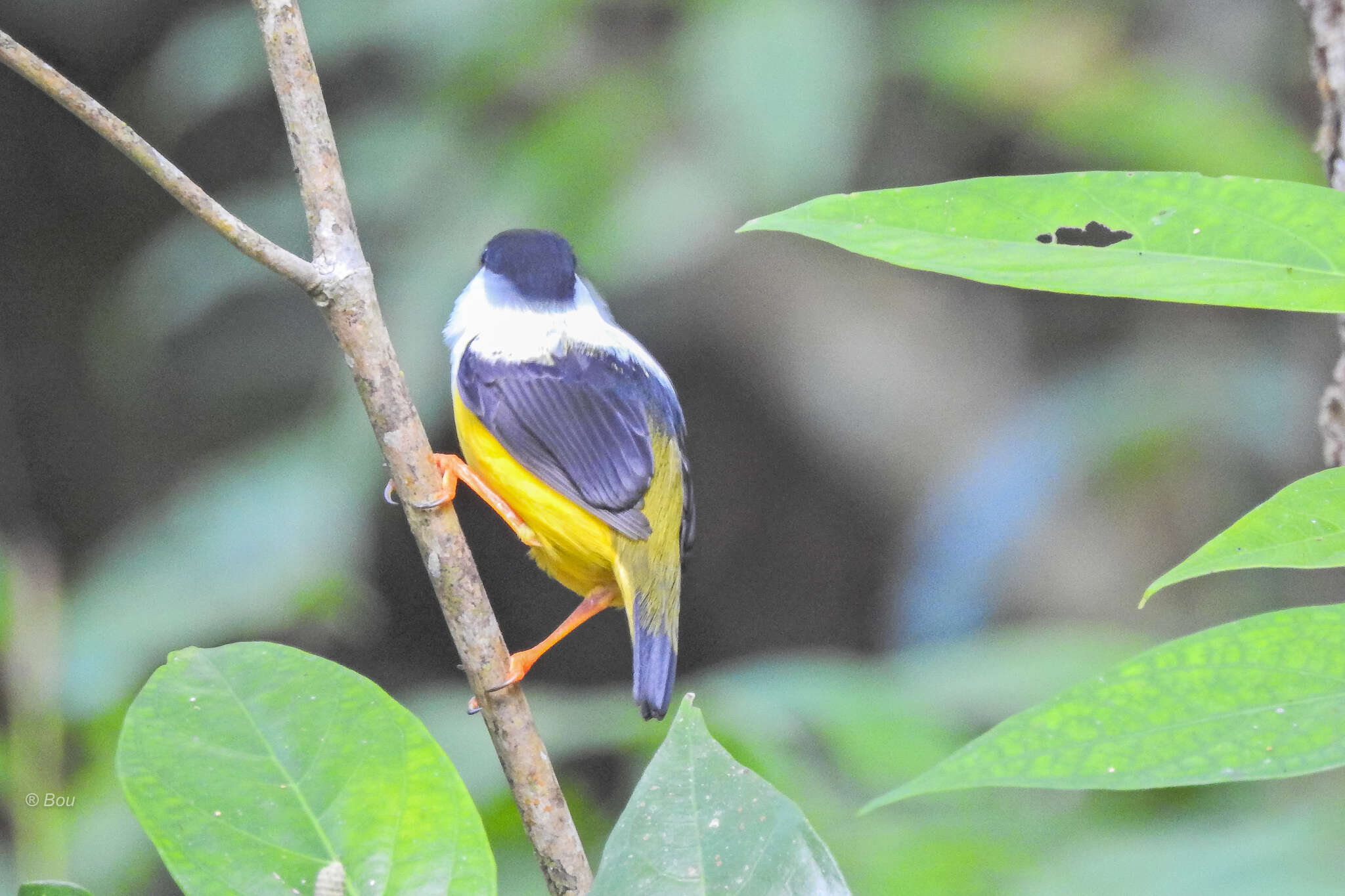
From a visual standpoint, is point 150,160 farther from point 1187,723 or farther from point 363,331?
point 1187,723

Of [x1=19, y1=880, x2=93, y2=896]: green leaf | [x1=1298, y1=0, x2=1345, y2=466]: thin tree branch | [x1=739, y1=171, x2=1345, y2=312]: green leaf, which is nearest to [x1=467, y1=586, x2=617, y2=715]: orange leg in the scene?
[x1=19, y1=880, x2=93, y2=896]: green leaf

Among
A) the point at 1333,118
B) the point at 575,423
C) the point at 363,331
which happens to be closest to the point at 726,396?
the point at 575,423

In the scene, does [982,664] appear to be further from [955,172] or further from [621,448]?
[955,172]

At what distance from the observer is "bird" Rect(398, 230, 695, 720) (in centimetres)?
223

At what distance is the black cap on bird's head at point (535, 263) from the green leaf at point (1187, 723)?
1.95 metres

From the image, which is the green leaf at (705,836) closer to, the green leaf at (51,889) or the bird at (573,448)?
the green leaf at (51,889)

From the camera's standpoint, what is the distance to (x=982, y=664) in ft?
7.64

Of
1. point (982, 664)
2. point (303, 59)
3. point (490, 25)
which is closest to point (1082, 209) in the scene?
point (303, 59)

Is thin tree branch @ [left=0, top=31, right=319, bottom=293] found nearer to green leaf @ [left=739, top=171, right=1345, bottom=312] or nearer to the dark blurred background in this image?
green leaf @ [left=739, top=171, right=1345, bottom=312]

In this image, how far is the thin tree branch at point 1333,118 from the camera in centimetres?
165

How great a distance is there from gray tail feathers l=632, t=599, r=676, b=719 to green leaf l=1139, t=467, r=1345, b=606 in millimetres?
1257

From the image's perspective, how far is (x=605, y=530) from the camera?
227 cm

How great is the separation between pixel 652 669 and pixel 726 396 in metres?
2.75

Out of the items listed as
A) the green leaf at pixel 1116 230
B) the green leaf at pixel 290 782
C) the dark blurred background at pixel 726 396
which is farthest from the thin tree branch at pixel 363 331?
the dark blurred background at pixel 726 396
